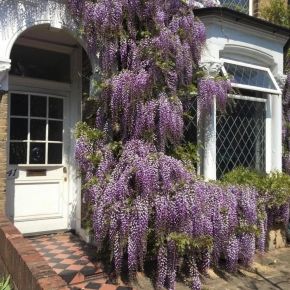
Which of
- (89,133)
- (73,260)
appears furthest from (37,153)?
(73,260)

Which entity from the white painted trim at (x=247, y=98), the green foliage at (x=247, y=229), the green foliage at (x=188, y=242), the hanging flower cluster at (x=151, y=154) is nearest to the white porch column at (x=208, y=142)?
the hanging flower cluster at (x=151, y=154)

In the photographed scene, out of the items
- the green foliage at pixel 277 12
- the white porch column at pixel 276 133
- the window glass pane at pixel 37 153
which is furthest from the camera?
the green foliage at pixel 277 12

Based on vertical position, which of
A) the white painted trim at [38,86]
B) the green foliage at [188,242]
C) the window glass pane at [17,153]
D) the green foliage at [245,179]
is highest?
the white painted trim at [38,86]

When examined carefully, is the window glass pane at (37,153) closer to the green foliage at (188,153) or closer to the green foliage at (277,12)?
the green foliage at (188,153)

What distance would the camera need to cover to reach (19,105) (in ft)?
22.5

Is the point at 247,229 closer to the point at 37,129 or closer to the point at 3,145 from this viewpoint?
the point at 3,145

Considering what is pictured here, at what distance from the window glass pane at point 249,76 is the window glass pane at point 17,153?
360 cm

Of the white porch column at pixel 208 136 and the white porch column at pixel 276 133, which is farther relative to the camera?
the white porch column at pixel 276 133

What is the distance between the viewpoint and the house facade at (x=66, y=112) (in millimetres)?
6641

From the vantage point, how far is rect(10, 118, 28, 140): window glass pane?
22.2 feet

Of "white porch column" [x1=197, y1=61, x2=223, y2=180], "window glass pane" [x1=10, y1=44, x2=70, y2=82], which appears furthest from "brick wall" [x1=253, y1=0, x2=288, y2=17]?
"window glass pane" [x1=10, y1=44, x2=70, y2=82]

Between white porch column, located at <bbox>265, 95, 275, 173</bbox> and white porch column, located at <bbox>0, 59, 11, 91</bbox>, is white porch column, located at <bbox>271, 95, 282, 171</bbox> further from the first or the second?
white porch column, located at <bbox>0, 59, 11, 91</bbox>

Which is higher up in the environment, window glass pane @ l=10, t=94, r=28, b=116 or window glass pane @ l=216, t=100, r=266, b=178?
window glass pane @ l=10, t=94, r=28, b=116

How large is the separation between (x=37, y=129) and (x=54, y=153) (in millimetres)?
505
